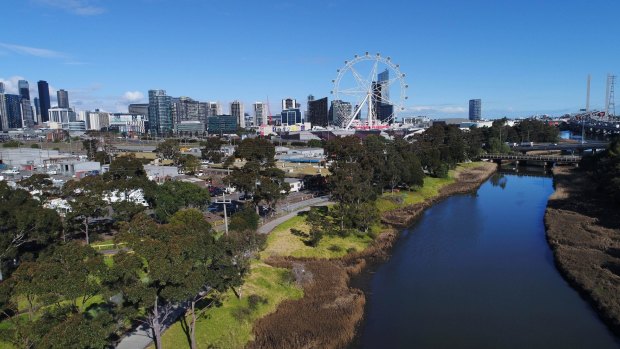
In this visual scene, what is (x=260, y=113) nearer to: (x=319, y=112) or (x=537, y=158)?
(x=319, y=112)

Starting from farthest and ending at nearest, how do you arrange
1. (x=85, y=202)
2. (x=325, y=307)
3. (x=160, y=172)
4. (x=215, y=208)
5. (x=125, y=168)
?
(x=160, y=172), (x=125, y=168), (x=215, y=208), (x=85, y=202), (x=325, y=307)

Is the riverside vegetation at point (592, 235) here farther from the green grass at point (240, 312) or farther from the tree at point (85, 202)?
the tree at point (85, 202)

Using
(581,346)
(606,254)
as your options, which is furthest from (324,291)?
(606,254)

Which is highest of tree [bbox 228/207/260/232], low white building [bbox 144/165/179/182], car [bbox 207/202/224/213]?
low white building [bbox 144/165/179/182]

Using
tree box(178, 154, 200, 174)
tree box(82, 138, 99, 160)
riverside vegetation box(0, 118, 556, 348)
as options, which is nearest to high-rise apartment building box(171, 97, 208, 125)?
tree box(82, 138, 99, 160)

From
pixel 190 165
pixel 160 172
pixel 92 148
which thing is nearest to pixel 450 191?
pixel 190 165

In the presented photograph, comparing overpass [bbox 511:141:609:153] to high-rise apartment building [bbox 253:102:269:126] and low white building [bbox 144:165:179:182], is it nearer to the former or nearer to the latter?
low white building [bbox 144:165:179:182]

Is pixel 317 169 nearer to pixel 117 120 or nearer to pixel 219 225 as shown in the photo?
pixel 219 225
